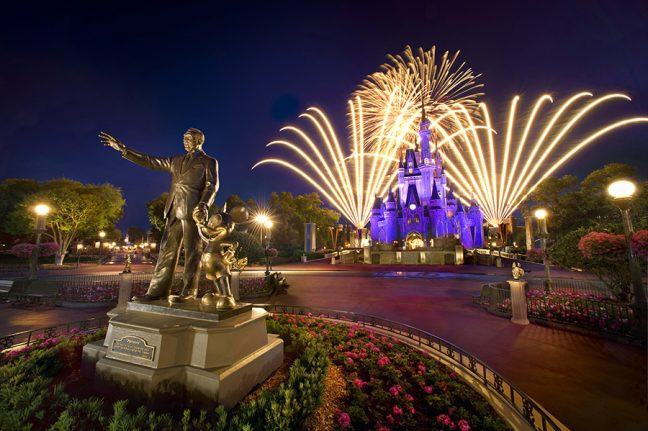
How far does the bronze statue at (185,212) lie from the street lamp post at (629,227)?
27.4 feet

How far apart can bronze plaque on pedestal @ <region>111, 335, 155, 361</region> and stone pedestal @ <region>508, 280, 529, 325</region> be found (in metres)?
9.99

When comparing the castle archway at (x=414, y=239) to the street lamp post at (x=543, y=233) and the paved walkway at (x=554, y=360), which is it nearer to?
the street lamp post at (x=543, y=233)

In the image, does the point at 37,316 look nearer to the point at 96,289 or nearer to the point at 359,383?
the point at 96,289

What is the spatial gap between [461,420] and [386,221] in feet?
182

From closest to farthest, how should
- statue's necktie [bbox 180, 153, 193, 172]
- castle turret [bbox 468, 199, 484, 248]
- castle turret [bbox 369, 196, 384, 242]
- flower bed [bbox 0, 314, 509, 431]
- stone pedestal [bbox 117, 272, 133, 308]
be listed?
flower bed [bbox 0, 314, 509, 431]
statue's necktie [bbox 180, 153, 193, 172]
stone pedestal [bbox 117, 272, 133, 308]
castle turret [bbox 369, 196, 384, 242]
castle turret [bbox 468, 199, 484, 248]

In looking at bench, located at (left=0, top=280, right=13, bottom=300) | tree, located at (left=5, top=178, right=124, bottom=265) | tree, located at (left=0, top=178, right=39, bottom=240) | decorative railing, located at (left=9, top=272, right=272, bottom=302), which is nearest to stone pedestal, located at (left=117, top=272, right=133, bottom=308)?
decorative railing, located at (left=9, top=272, right=272, bottom=302)

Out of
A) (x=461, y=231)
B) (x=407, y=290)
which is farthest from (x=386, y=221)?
(x=407, y=290)

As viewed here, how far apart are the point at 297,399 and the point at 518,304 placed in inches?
338

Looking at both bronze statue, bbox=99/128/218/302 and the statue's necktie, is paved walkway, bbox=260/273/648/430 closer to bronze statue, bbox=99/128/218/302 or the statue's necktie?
bronze statue, bbox=99/128/218/302

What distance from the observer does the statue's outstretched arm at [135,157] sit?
562 cm

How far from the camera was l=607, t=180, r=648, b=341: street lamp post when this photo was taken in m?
5.73

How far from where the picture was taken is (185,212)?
5.30m

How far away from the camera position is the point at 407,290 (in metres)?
15.5

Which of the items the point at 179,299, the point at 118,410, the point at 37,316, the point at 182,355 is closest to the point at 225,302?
the point at 182,355
